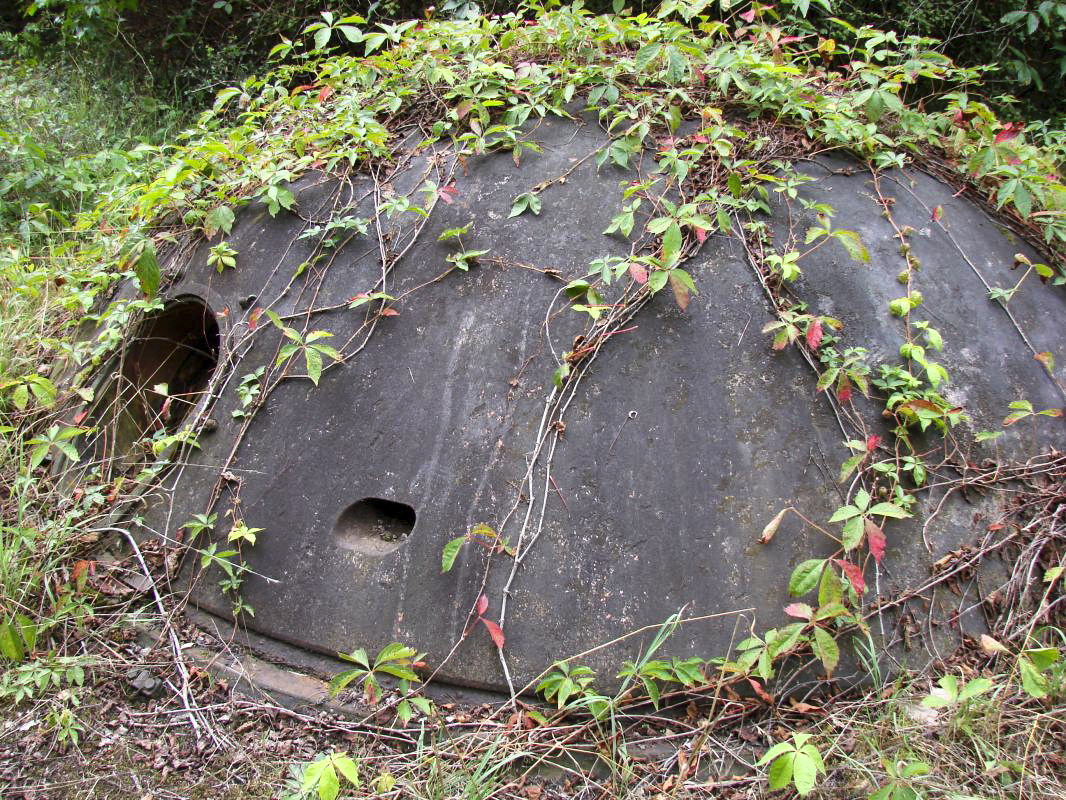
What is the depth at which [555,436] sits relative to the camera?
263 cm

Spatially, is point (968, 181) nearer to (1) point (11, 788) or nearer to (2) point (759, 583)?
(2) point (759, 583)

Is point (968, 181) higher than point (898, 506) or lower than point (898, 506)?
higher

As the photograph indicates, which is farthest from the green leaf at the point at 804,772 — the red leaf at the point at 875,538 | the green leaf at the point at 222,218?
the green leaf at the point at 222,218

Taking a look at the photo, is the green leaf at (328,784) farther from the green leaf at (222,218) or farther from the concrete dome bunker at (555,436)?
the green leaf at (222,218)

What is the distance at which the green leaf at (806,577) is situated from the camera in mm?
2301

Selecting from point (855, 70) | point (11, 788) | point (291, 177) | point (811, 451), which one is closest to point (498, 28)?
point (291, 177)

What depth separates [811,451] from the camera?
8.46 ft

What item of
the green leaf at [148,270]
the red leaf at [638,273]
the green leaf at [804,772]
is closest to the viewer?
the green leaf at [804,772]

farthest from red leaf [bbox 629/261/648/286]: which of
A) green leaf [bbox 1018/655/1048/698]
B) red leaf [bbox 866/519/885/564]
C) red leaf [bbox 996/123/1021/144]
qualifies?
red leaf [bbox 996/123/1021/144]

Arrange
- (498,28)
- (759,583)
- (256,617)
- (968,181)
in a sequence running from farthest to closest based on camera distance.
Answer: (498,28) < (968,181) < (256,617) < (759,583)

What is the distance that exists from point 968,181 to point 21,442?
13.6 ft

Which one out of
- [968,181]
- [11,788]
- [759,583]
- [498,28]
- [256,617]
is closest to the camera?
[11,788]

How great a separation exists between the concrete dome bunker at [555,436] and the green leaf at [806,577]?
0.38ft

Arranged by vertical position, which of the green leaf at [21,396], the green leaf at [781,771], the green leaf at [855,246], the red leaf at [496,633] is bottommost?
the green leaf at [781,771]
